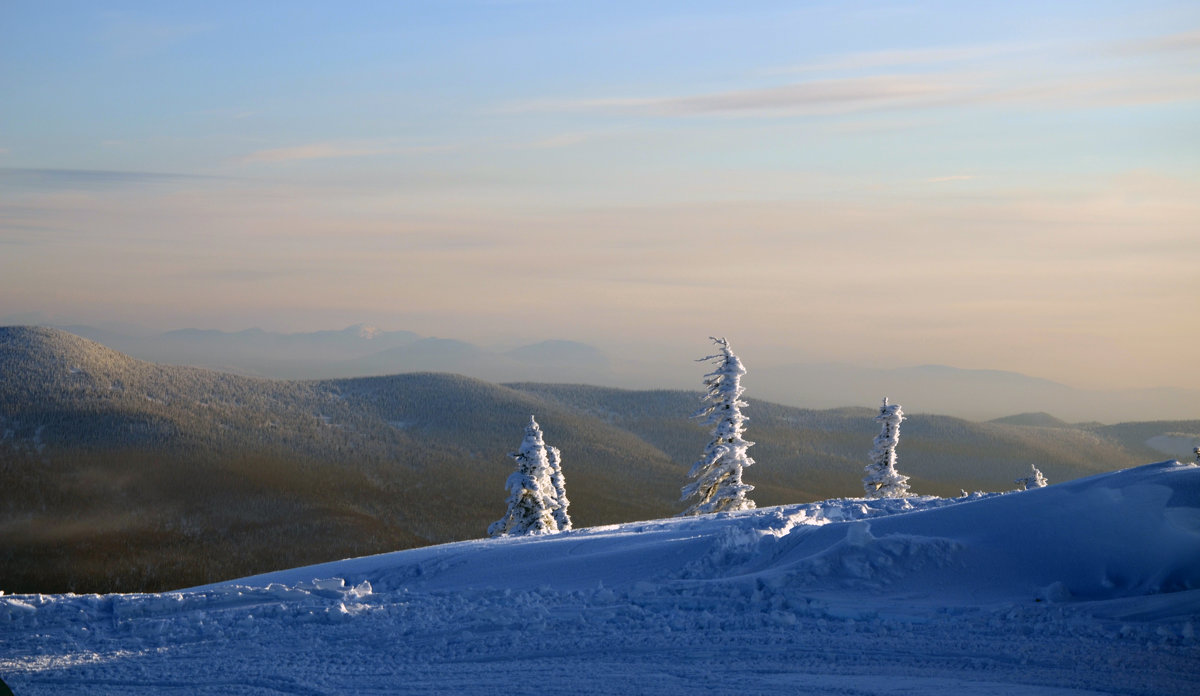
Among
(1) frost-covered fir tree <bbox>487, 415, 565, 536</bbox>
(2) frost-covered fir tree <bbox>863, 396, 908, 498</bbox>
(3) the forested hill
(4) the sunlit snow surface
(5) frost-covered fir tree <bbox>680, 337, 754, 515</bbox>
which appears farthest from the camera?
(3) the forested hill

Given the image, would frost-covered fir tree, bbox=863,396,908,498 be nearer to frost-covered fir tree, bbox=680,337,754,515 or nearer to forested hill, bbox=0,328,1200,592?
frost-covered fir tree, bbox=680,337,754,515

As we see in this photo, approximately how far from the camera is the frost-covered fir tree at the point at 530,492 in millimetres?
36281

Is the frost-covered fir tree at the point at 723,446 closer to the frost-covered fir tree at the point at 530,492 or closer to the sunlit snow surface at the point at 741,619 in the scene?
the frost-covered fir tree at the point at 530,492

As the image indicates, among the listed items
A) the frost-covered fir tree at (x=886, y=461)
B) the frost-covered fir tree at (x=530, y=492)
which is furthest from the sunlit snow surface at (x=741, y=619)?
the frost-covered fir tree at (x=886, y=461)

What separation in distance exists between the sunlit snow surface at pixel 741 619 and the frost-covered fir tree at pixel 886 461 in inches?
1139

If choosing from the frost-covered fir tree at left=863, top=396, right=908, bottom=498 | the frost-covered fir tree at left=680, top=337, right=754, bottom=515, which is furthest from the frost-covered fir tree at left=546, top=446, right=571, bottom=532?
the frost-covered fir tree at left=863, top=396, right=908, bottom=498

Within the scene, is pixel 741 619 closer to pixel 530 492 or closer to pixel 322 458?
pixel 530 492

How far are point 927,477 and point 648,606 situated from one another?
131258 millimetres

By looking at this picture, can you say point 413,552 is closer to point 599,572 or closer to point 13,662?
point 599,572

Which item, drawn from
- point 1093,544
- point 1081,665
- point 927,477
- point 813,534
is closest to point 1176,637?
point 1081,665

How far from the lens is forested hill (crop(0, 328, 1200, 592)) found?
73.0m

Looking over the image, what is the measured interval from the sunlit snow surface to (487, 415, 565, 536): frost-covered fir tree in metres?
20.9

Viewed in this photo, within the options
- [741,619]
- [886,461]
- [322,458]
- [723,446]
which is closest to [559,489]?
[723,446]

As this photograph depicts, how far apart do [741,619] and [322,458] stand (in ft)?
343
